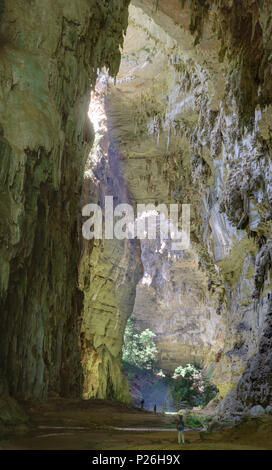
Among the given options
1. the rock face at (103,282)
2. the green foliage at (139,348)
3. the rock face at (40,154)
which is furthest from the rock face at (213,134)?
the green foliage at (139,348)

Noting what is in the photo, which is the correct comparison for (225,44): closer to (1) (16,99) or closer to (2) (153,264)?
(1) (16,99)

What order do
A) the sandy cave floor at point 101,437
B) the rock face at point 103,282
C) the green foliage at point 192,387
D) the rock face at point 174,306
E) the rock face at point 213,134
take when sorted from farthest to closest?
the rock face at point 174,306 → the green foliage at point 192,387 → the rock face at point 103,282 → the rock face at point 213,134 → the sandy cave floor at point 101,437

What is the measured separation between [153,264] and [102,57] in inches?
840

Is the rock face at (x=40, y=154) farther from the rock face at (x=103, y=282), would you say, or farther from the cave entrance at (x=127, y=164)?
the rock face at (x=103, y=282)

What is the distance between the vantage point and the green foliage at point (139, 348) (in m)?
26.8

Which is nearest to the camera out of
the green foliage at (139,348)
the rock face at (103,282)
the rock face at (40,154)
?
the rock face at (40,154)

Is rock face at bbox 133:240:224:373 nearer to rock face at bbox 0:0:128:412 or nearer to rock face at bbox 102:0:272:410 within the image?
rock face at bbox 102:0:272:410

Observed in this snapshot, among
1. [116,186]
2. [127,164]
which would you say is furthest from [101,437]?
[127,164]

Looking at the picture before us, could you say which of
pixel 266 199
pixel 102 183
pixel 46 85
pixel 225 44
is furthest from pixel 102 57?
pixel 102 183

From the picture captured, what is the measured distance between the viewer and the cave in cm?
564

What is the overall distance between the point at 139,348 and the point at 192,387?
176 inches

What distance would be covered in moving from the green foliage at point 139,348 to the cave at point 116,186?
5.78 metres

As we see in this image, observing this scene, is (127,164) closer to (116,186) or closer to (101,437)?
(116,186)

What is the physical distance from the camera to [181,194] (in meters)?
17.8
